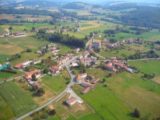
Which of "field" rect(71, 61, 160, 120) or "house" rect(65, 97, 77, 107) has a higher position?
"house" rect(65, 97, 77, 107)

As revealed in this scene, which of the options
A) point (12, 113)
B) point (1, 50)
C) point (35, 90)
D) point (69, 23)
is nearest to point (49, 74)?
point (35, 90)

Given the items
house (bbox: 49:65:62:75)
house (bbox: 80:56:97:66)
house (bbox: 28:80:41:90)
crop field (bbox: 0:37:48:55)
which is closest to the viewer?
house (bbox: 28:80:41:90)

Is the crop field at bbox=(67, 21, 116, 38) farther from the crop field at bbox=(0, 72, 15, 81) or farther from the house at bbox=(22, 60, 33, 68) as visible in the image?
the crop field at bbox=(0, 72, 15, 81)

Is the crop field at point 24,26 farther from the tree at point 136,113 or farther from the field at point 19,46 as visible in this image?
the tree at point 136,113

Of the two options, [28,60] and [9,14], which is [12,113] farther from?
[9,14]

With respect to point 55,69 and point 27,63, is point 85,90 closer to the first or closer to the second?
point 55,69

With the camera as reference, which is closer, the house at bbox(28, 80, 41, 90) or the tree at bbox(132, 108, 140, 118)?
the tree at bbox(132, 108, 140, 118)

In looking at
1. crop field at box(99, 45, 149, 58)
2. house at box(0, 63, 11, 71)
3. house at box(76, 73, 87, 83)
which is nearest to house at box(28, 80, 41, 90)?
house at box(76, 73, 87, 83)

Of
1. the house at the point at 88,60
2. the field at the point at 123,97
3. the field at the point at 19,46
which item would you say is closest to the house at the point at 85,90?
the field at the point at 123,97

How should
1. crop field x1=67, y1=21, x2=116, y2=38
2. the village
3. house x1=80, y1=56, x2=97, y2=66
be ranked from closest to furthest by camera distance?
the village → house x1=80, y1=56, x2=97, y2=66 → crop field x1=67, y1=21, x2=116, y2=38
